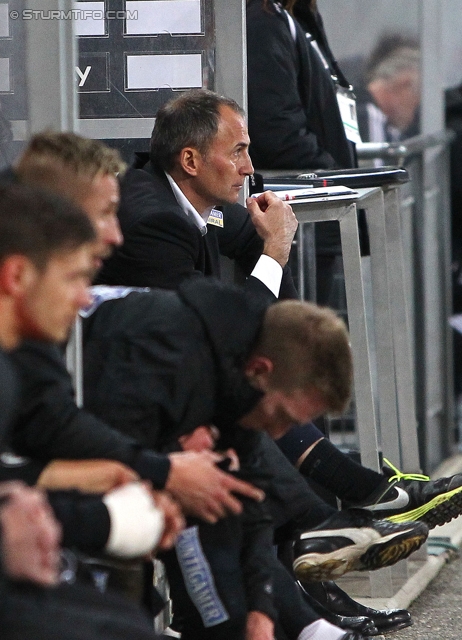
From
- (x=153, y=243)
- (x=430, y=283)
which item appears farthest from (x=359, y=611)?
(x=430, y=283)

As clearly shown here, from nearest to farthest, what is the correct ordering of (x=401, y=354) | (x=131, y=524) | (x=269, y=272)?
(x=131, y=524), (x=269, y=272), (x=401, y=354)

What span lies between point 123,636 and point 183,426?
0.58 metres

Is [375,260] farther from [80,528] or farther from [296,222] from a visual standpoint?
[80,528]

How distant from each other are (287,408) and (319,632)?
743mm

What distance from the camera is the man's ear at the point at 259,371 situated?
2479mm

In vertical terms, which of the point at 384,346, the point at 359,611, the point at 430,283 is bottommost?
the point at 359,611

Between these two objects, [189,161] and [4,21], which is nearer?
[4,21]

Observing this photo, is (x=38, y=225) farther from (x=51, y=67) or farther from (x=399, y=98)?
(x=399, y=98)

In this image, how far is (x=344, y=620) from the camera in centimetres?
350

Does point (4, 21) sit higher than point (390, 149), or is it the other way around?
point (4, 21)

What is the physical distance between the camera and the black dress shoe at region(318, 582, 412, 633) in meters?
3.62

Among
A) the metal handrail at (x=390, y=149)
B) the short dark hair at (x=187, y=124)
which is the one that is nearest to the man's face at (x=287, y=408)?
the short dark hair at (x=187, y=124)

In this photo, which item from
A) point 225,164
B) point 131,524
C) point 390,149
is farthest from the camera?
point 390,149

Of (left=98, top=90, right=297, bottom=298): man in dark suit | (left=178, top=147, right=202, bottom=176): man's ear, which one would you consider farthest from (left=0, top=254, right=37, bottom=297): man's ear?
(left=178, top=147, right=202, bottom=176): man's ear
